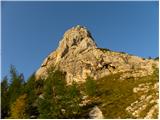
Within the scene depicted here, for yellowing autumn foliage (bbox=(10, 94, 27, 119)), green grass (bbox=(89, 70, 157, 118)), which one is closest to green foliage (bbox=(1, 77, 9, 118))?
yellowing autumn foliage (bbox=(10, 94, 27, 119))

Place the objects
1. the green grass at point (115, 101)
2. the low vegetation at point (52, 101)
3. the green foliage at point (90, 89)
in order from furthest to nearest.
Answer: the green foliage at point (90, 89) → the green grass at point (115, 101) → the low vegetation at point (52, 101)

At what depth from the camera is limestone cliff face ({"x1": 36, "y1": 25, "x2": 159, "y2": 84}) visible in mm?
104656

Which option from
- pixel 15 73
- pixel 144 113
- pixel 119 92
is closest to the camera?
pixel 144 113

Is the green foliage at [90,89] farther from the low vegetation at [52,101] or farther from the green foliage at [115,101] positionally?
the green foliage at [115,101]

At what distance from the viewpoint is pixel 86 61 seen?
4373 inches

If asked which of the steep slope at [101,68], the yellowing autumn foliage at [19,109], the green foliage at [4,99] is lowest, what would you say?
the yellowing autumn foliage at [19,109]

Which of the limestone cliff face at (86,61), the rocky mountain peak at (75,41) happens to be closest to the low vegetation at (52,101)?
the limestone cliff face at (86,61)

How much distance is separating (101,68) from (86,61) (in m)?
5.76

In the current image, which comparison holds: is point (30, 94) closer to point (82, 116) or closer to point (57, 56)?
point (82, 116)

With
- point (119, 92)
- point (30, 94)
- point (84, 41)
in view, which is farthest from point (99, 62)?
point (30, 94)

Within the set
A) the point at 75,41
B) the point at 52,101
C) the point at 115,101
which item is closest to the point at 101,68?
the point at 75,41

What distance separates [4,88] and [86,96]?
628 inches

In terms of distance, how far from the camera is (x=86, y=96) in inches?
2633

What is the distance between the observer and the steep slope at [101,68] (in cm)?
6588
